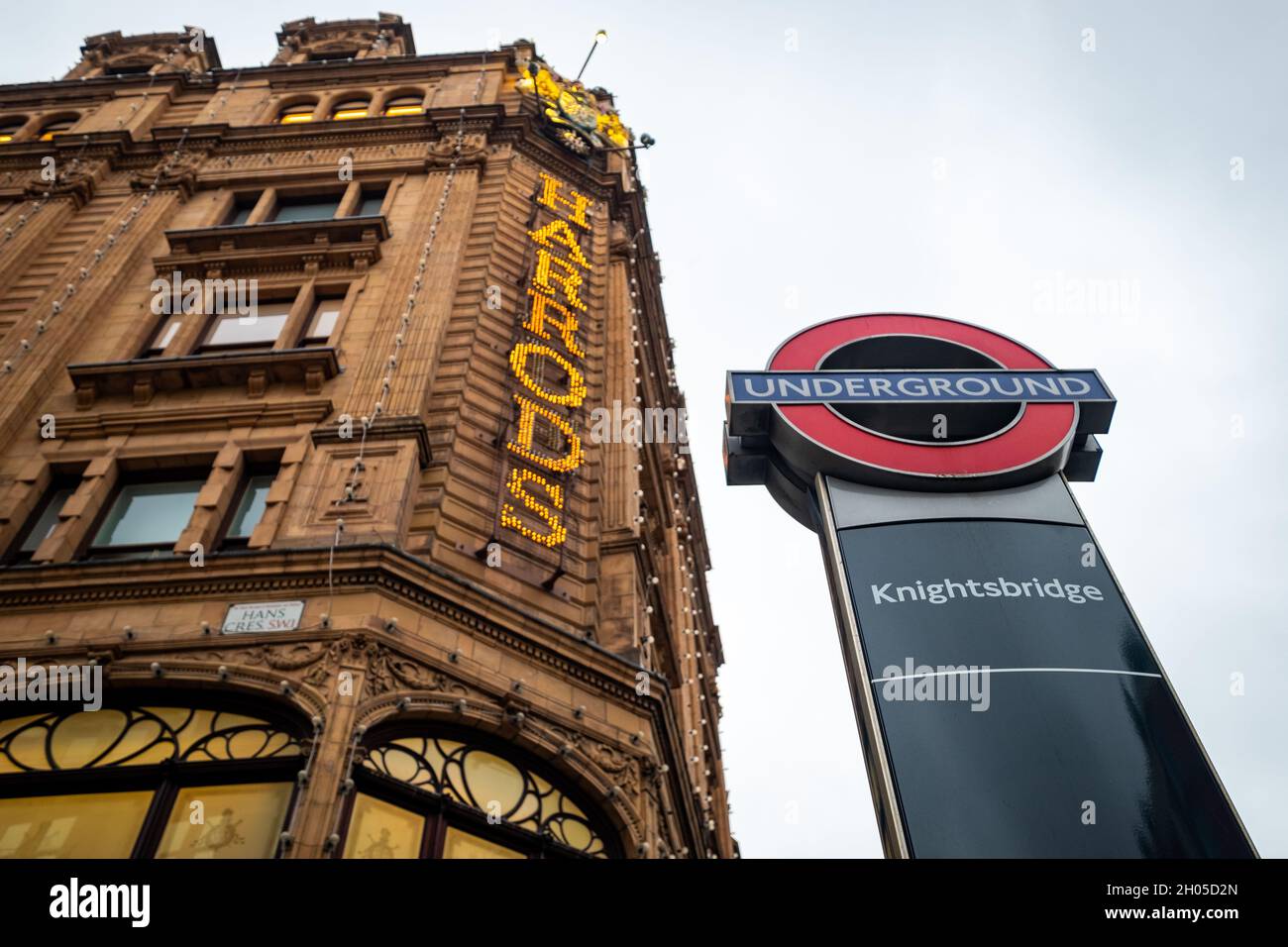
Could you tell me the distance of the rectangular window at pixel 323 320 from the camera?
21188 mm

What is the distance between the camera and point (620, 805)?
1391 cm

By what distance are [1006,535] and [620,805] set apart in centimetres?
647

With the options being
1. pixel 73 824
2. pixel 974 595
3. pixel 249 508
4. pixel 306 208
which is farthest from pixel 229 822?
pixel 306 208

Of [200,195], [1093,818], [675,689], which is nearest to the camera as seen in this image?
[1093,818]

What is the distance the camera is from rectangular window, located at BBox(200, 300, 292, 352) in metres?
21.2

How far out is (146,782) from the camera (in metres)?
12.5

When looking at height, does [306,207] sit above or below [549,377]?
above

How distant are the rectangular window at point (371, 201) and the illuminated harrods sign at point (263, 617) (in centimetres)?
1471

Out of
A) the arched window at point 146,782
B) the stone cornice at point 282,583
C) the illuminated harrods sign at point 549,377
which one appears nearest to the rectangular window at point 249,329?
the illuminated harrods sign at point 549,377

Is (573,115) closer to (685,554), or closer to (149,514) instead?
(685,554)

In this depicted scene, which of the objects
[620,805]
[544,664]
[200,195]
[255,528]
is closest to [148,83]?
[200,195]

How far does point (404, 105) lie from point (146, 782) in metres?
25.7

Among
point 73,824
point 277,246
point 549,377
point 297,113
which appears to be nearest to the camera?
point 73,824
